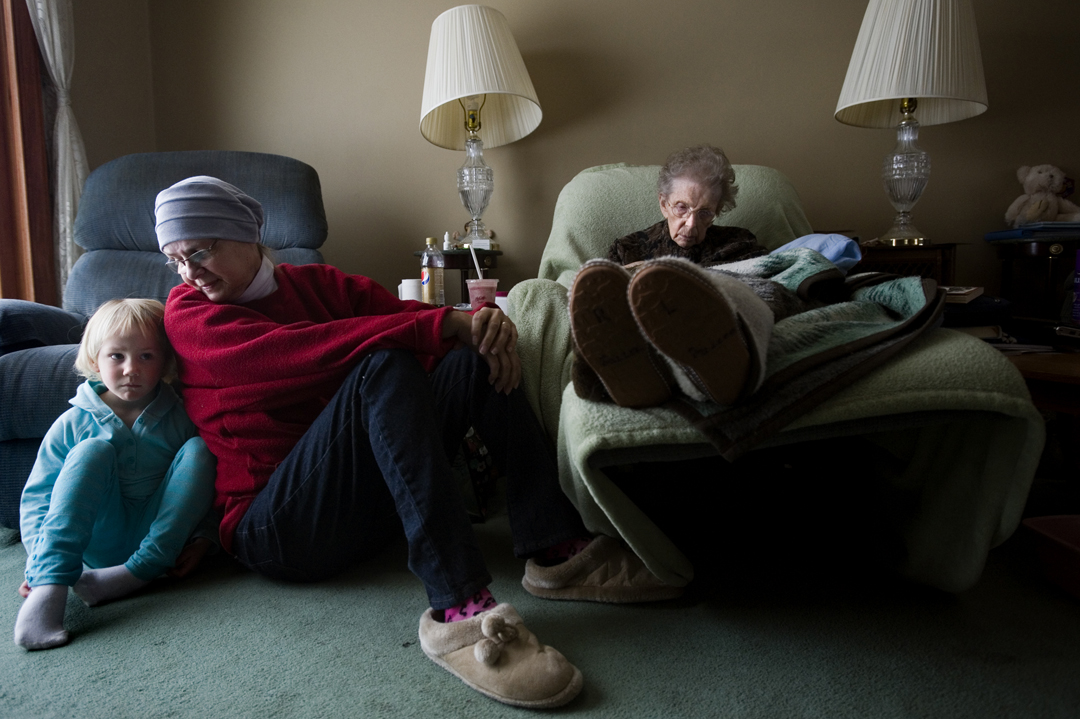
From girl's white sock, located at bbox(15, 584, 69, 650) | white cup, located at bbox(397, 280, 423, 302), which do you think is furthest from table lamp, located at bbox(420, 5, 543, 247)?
girl's white sock, located at bbox(15, 584, 69, 650)

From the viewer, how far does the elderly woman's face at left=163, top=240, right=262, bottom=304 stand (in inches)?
42.1

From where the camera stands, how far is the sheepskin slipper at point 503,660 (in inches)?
32.4

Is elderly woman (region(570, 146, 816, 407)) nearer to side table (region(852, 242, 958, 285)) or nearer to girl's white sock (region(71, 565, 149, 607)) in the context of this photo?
girl's white sock (region(71, 565, 149, 607))

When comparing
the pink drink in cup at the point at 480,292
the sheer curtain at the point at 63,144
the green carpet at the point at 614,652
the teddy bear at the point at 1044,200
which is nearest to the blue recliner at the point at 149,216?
the sheer curtain at the point at 63,144

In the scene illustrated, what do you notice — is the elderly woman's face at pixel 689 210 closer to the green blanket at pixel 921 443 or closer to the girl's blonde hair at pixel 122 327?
the green blanket at pixel 921 443

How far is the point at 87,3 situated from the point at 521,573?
2.54 meters

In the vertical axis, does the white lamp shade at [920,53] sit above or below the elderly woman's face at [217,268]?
above

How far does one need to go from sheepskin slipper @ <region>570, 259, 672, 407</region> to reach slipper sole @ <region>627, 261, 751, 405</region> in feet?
0.16

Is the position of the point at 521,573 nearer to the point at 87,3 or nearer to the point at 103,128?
the point at 103,128

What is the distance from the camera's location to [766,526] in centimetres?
135

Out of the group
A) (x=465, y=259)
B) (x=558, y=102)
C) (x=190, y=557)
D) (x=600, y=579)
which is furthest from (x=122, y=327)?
(x=558, y=102)

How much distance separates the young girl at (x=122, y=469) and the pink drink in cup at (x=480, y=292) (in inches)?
25.1

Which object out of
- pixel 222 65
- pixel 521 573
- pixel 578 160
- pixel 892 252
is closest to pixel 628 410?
pixel 521 573

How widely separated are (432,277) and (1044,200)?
1966mm
